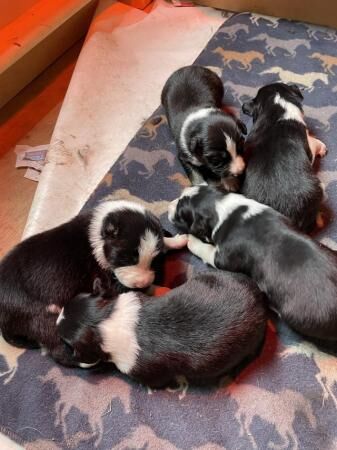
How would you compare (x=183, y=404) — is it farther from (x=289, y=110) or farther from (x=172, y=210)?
(x=289, y=110)

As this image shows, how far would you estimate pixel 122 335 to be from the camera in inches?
66.2

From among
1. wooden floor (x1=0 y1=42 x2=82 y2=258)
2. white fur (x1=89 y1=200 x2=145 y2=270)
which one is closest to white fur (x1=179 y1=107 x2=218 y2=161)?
white fur (x1=89 y1=200 x2=145 y2=270)

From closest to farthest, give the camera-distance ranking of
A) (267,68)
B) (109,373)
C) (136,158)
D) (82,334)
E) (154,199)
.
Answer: (82,334)
(109,373)
(154,199)
(136,158)
(267,68)

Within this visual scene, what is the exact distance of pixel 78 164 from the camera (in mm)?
2633

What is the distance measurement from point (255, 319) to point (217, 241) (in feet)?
1.17

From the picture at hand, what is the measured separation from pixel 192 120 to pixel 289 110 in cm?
43

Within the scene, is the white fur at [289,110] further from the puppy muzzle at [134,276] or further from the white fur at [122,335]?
the white fur at [122,335]

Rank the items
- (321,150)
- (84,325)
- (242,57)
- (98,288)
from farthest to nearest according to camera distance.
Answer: (242,57) → (321,150) → (98,288) → (84,325)

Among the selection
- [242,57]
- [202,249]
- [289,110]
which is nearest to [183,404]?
[202,249]

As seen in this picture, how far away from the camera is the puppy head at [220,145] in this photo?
6.76 feet

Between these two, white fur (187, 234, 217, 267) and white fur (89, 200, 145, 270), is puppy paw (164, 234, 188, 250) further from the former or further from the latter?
white fur (89, 200, 145, 270)

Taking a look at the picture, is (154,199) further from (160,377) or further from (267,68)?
(267,68)

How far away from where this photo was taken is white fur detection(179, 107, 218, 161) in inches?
86.9

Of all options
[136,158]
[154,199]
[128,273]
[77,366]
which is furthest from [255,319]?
[136,158]
